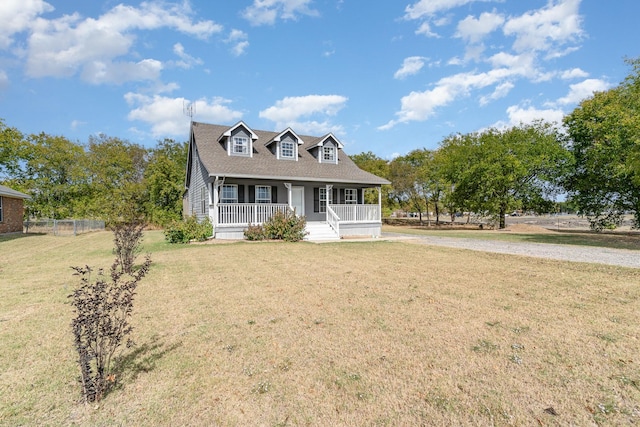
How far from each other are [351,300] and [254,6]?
44.4 feet

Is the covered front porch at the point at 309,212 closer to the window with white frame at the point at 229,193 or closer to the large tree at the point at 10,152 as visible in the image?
the window with white frame at the point at 229,193

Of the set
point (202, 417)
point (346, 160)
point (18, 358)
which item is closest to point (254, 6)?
point (346, 160)

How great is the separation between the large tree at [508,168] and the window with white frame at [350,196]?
42.7ft

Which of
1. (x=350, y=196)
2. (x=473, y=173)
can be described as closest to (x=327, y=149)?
(x=350, y=196)

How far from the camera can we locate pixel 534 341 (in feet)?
12.8

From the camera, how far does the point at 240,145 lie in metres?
19.3

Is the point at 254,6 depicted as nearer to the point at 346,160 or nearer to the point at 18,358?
the point at 346,160

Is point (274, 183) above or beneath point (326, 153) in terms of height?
beneath

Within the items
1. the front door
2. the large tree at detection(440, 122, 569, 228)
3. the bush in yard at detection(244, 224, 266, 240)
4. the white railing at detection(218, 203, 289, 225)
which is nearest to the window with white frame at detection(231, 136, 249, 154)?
the front door

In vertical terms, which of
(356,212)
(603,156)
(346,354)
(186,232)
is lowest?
(346,354)

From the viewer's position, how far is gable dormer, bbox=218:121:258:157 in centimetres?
1898

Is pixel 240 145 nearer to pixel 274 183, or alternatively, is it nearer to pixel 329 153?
pixel 274 183

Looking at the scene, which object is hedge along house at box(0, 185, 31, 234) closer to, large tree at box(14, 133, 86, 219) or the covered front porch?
large tree at box(14, 133, 86, 219)

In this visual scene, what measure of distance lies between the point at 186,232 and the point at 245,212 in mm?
3061
